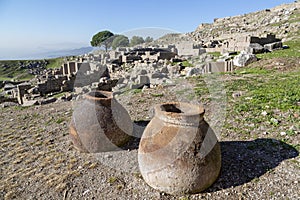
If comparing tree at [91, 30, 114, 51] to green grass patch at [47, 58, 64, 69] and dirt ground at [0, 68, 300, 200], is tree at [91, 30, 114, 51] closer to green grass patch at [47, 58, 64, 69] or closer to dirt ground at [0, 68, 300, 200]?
green grass patch at [47, 58, 64, 69]

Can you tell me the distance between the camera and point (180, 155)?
12.2 ft

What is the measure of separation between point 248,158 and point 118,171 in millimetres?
2797

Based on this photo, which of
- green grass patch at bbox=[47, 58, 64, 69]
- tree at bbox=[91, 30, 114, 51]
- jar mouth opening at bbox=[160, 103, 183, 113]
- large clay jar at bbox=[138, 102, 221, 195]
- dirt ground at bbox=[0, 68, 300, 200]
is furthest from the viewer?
tree at bbox=[91, 30, 114, 51]

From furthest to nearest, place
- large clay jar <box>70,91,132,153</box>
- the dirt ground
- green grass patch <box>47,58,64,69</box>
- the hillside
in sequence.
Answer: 1. green grass patch <box>47,58,64,69</box>
2. large clay jar <box>70,91,132,153</box>
3. the hillside
4. the dirt ground

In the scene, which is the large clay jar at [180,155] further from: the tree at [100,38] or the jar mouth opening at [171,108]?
the tree at [100,38]

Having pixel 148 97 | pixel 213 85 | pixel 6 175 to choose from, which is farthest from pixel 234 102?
pixel 6 175

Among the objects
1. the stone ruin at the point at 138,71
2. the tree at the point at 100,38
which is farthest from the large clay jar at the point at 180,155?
the tree at the point at 100,38

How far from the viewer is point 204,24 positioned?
69.6m

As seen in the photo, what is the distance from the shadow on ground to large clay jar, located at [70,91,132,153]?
101 inches

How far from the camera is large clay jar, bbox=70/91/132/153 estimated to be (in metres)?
5.39

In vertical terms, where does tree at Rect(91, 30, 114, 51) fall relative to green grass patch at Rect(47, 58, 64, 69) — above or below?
above

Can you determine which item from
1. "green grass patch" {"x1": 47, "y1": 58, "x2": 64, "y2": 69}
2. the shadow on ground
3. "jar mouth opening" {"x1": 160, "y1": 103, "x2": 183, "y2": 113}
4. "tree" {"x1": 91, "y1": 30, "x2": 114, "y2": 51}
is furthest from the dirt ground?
"tree" {"x1": 91, "y1": 30, "x2": 114, "y2": 51}

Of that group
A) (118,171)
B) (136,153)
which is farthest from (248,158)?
Answer: (118,171)

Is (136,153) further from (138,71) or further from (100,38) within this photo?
(100,38)
